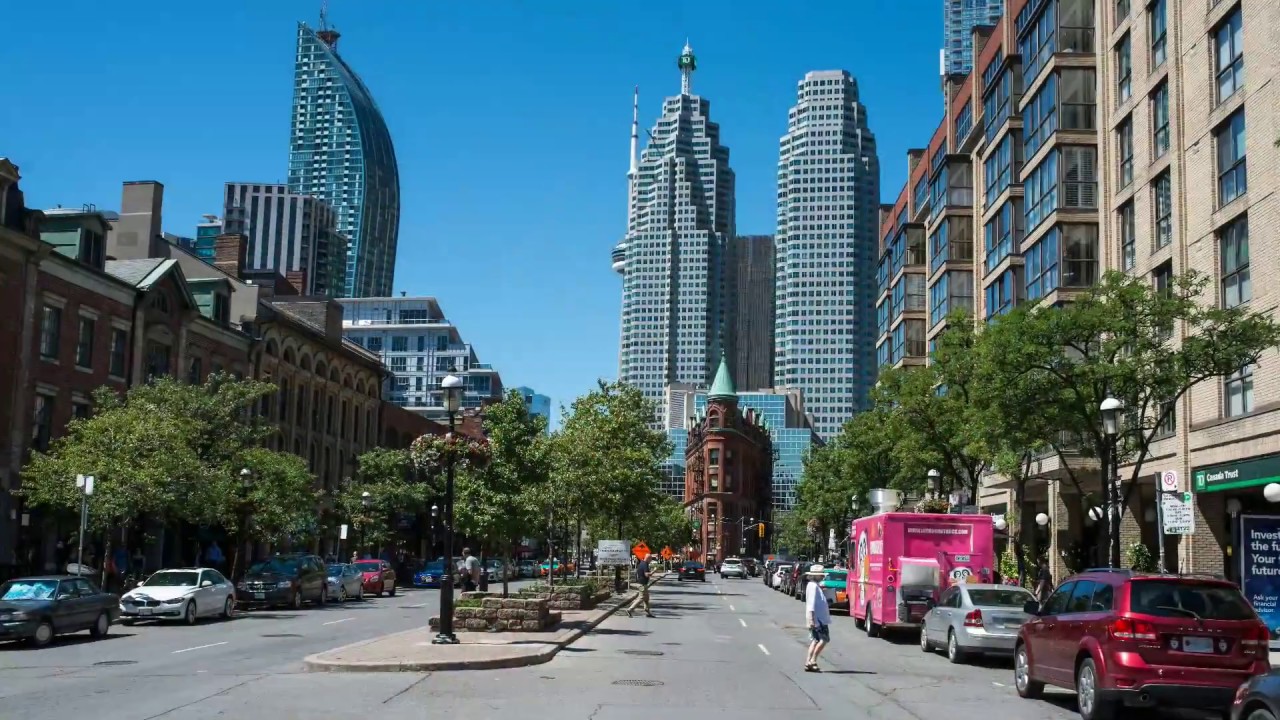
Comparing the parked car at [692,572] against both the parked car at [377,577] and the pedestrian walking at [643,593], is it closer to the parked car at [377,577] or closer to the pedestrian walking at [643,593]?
the parked car at [377,577]

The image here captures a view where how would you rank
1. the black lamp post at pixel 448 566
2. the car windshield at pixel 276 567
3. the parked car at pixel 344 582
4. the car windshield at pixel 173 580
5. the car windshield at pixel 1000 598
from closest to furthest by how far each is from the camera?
the black lamp post at pixel 448 566
the car windshield at pixel 1000 598
the car windshield at pixel 173 580
the car windshield at pixel 276 567
the parked car at pixel 344 582

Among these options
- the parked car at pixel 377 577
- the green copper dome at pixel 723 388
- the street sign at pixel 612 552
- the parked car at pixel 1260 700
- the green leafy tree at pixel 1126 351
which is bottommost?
the parked car at pixel 377 577

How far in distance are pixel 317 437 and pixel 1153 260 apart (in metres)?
47.3

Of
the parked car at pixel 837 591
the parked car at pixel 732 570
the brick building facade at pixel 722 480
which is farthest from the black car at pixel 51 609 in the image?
the brick building facade at pixel 722 480

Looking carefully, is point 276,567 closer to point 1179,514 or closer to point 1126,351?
point 1126,351

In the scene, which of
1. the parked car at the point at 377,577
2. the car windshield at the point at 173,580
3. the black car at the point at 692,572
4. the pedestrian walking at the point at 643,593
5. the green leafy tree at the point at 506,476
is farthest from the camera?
the black car at the point at 692,572

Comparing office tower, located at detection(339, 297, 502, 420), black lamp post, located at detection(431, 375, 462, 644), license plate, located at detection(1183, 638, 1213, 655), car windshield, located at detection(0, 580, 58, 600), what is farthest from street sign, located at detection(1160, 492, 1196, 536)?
office tower, located at detection(339, 297, 502, 420)

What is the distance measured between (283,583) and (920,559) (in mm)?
20236

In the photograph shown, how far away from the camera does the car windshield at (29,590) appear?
2431cm

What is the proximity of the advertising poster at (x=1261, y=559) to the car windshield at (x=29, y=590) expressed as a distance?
74.5 feet

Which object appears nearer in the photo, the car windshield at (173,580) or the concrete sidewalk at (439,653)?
the concrete sidewalk at (439,653)

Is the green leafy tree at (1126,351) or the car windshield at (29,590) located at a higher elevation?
the green leafy tree at (1126,351)

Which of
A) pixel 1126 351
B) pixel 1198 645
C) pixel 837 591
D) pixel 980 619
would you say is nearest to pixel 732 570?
pixel 837 591

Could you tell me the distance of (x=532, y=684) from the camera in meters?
17.2
